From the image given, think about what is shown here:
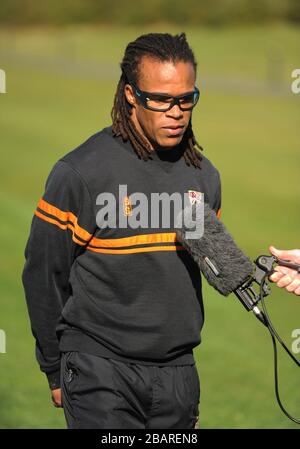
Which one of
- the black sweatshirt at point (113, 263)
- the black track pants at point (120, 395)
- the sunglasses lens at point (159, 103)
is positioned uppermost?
the sunglasses lens at point (159, 103)

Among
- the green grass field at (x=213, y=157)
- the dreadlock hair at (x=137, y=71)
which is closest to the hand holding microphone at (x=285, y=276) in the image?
the dreadlock hair at (x=137, y=71)

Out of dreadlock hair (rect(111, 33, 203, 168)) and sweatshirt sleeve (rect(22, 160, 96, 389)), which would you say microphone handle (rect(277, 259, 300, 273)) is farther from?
sweatshirt sleeve (rect(22, 160, 96, 389))

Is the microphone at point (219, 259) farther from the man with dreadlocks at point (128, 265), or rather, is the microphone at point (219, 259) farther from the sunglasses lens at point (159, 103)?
the sunglasses lens at point (159, 103)

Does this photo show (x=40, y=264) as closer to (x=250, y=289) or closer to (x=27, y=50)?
(x=250, y=289)

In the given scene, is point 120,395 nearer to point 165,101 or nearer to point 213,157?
point 165,101

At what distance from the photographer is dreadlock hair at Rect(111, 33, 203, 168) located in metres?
4.57

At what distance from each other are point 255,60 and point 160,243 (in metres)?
31.5

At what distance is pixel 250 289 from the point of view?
4.48m

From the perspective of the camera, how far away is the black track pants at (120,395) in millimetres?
4469

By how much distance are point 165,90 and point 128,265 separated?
787mm

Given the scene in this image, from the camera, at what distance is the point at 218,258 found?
14.5 feet

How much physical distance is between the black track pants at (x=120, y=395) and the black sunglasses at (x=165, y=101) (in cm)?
114

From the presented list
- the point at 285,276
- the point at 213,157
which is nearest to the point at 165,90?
the point at 285,276
